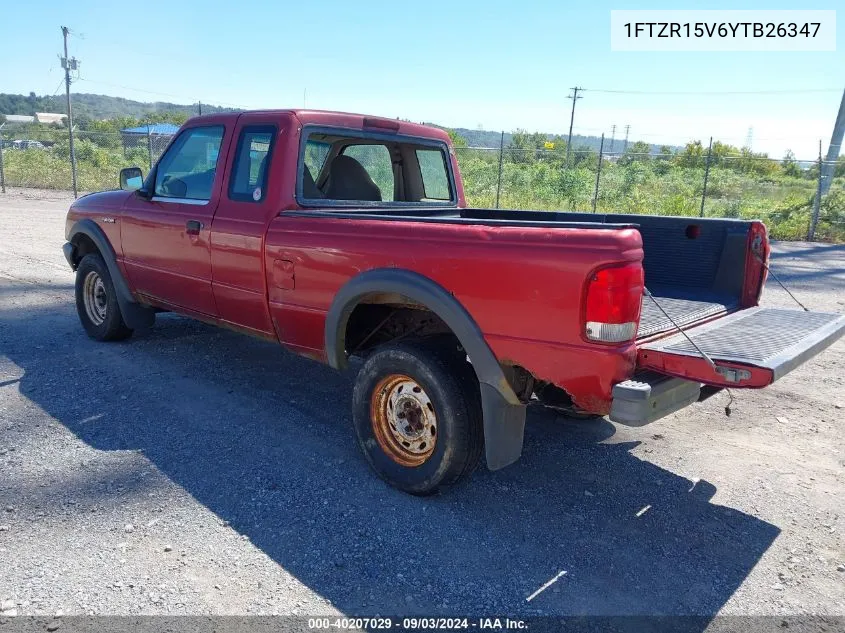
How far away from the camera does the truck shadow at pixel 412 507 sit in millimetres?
2775

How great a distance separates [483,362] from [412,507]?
0.90 metres

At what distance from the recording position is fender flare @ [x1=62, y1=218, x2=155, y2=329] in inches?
219

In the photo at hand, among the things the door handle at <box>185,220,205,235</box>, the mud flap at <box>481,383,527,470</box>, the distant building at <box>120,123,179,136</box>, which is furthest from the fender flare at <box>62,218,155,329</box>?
the distant building at <box>120,123,179,136</box>

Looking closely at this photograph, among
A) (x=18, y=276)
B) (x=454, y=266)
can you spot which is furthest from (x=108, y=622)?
(x=18, y=276)

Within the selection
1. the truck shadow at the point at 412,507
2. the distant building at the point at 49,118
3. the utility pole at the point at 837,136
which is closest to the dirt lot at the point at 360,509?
the truck shadow at the point at 412,507

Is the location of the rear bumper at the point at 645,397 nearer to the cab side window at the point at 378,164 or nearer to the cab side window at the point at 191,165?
the cab side window at the point at 378,164

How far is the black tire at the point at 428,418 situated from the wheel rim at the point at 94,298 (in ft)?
11.5

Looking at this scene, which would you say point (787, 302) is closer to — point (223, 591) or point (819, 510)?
point (819, 510)

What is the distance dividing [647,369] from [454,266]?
97 centimetres

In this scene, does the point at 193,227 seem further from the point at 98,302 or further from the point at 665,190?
the point at 665,190

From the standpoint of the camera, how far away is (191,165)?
495 cm

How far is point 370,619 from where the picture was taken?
8.40ft

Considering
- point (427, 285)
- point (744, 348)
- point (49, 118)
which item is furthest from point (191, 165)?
point (49, 118)

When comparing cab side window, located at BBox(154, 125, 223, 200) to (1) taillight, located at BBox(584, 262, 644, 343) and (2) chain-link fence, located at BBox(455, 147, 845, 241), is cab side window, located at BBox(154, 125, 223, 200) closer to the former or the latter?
(1) taillight, located at BBox(584, 262, 644, 343)
